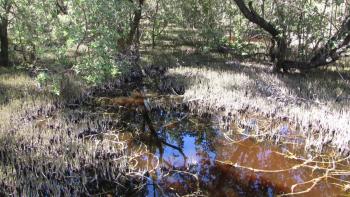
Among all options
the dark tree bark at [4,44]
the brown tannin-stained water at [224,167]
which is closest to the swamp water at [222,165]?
the brown tannin-stained water at [224,167]

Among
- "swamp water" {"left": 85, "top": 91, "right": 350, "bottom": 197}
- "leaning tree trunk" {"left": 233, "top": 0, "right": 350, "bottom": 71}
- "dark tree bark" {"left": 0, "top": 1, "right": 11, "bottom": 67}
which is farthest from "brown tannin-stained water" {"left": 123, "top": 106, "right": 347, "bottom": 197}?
"dark tree bark" {"left": 0, "top": 1, "right": 11, "bottom": 67}

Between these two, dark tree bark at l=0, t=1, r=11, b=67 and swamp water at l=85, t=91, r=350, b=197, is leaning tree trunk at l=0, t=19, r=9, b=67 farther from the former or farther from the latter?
swamp water at l=85, t=91, r=350, b=197

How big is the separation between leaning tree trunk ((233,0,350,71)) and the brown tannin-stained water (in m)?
4.90

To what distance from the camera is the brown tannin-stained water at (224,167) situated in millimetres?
5887

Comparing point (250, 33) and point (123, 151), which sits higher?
point (250, 33)

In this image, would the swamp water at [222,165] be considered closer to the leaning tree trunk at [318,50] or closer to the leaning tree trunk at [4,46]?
the leaning tree trunk at [318,50]

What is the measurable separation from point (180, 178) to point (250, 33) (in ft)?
36.6

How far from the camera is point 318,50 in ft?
40.0

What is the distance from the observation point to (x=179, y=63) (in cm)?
1368

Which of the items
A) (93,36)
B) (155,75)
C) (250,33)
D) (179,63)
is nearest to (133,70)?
(155,75)

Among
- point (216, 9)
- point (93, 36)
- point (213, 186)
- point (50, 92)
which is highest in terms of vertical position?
point (216, 9)

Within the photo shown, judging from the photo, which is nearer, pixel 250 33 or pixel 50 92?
pixel 50 92

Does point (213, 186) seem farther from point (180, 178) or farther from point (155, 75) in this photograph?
point (155, 75)

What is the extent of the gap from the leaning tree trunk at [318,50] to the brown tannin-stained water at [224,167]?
4903mm
